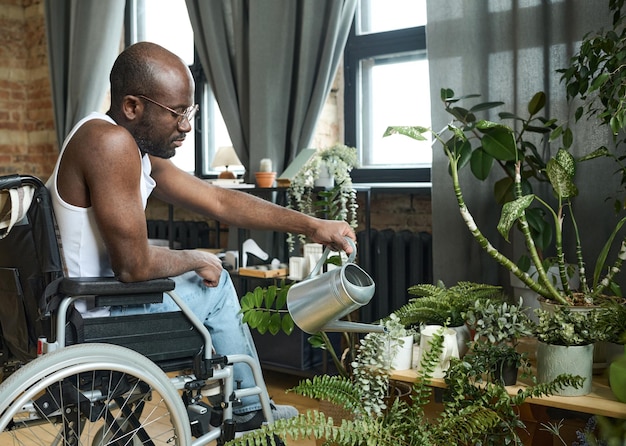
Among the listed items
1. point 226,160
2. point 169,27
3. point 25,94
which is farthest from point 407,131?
point 25,94

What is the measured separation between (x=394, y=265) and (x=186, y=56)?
2.18 m

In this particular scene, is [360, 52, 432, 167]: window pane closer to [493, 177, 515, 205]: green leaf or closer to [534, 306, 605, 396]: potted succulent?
[493, 177, 515, 205]: green leaf

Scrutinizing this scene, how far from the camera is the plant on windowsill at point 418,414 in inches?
63.8

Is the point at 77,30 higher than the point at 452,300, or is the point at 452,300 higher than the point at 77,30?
the point at 77,30

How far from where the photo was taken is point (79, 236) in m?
1.72

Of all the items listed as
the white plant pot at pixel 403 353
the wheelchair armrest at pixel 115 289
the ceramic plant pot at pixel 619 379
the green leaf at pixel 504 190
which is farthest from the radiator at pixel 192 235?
the ceramic plant pot at pixel 619 379

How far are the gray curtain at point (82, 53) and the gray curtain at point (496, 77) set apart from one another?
8.75 feet

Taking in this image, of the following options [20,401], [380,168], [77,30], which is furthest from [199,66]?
[20,401]

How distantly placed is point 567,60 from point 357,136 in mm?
1296

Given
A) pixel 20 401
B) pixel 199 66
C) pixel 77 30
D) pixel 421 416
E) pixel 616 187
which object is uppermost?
pixel 77 30

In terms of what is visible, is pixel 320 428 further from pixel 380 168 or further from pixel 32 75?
pixel 32 75

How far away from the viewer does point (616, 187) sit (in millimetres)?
2543

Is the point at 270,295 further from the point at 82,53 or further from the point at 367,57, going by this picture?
the point at 82,53

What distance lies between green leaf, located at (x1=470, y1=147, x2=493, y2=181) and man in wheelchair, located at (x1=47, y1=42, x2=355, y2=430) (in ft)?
2.41
